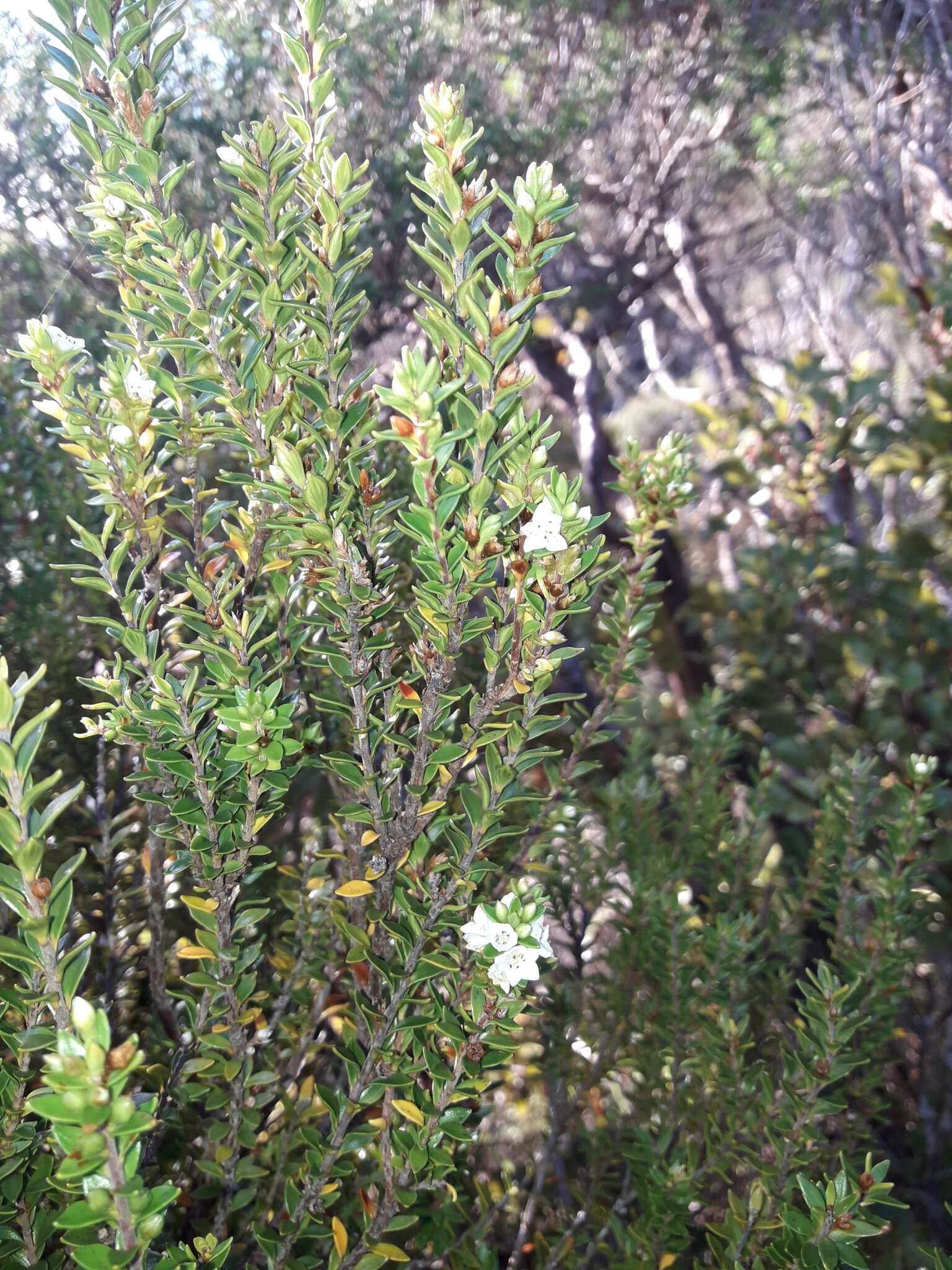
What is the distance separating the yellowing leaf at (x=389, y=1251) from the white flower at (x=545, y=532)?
82 cm

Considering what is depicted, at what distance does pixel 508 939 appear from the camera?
3.01 feet

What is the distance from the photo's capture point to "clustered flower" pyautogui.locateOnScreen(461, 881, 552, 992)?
911mm

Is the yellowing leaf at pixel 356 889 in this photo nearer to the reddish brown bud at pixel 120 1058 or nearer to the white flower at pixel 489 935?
the white flower at pixel 489 935

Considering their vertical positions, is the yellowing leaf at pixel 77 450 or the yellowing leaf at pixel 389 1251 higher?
the yellowing leaf at pixel 77 450

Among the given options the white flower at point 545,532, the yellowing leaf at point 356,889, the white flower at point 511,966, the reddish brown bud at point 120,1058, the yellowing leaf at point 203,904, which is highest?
the white flower at point 545,532

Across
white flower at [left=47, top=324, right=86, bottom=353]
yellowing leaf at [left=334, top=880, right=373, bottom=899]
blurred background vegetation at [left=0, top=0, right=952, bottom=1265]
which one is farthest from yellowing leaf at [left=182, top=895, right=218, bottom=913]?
blurred background vegetation at [left=0, top=0, right=952, bottom=1265]

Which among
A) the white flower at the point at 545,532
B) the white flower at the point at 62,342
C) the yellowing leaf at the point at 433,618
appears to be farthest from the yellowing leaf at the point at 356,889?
the white flower at the point at 62,342

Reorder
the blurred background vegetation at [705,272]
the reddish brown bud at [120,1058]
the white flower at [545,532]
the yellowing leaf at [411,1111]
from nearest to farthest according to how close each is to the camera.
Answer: the reddish brown bud at [120,1058]
the white flower at [545,532]
the yellowing leaf at [411,1111]
the blurred background vegetation at [705,272]

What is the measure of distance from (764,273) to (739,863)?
14.2ft

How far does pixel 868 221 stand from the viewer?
3635 mm

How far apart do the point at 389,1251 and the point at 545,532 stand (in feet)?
2.78

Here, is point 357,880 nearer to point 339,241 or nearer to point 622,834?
point 339,241

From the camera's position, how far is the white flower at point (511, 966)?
2.98ft

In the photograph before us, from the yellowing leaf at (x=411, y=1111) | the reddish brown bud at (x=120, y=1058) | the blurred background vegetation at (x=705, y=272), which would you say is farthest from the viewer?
the blurred background vegetation at (x=705, y=272)
